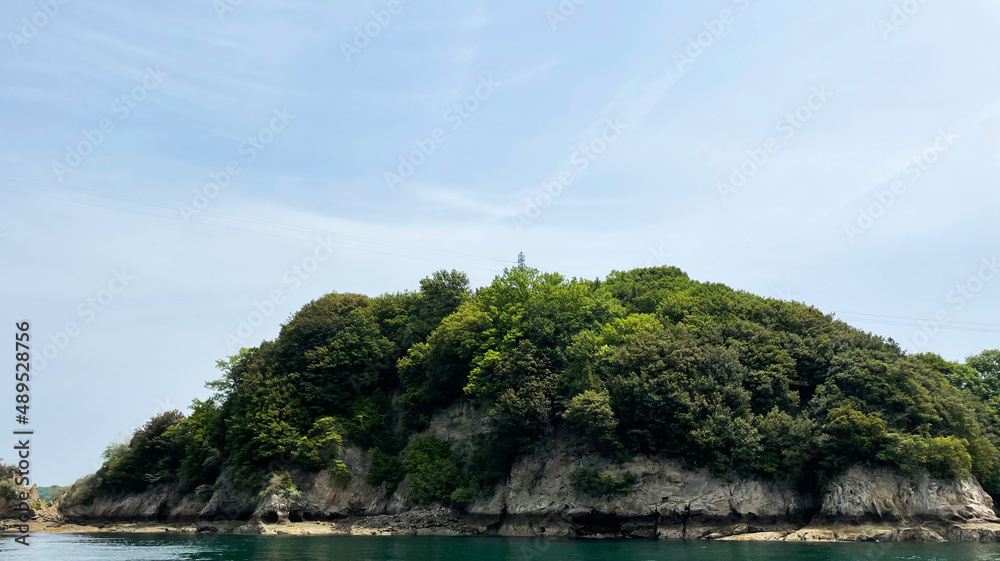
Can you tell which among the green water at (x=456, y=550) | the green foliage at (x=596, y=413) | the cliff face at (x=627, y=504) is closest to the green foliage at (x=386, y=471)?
the cliff face at (x=627, y=504)

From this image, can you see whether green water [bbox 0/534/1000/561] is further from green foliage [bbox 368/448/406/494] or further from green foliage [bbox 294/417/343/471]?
→ green foliage [bbox 368/448/406/494]

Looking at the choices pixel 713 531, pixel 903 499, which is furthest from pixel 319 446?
pixel 903 499

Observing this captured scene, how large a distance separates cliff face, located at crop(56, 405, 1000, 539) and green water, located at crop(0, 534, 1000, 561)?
389 cm

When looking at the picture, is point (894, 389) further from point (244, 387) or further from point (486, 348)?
point (244, 387)

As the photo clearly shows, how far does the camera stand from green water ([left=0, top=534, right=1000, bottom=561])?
118 feet

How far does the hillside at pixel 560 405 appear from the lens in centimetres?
5019

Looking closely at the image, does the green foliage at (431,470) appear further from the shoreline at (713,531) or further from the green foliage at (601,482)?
the green foliage at (601,482)

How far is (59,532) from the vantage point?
207 feet

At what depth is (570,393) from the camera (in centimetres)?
5528

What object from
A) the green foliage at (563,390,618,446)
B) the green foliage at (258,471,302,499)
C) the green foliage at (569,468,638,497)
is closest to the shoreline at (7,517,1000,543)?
the green foliage at (258,471,302,499)

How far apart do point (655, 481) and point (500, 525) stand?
12898 millimetres

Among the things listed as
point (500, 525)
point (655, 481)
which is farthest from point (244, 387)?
point (655, 481)

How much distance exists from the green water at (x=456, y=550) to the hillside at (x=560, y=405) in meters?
7.12

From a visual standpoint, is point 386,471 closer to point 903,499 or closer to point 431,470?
point 431,470
